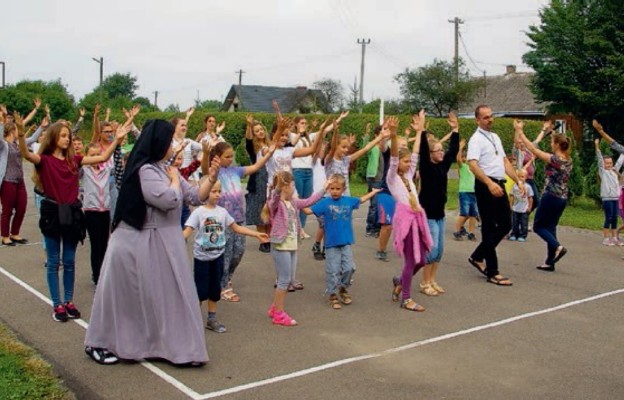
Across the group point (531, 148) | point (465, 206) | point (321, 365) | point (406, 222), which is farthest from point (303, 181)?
point (321, 365)

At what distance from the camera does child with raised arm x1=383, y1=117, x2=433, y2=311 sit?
25.5 feet

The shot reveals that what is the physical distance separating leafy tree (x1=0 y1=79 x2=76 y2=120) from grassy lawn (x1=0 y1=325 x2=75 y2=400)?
52.9 metres

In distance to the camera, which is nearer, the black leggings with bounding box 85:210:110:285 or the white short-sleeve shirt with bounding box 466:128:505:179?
the black leggings with bounding box 85:210:110:285

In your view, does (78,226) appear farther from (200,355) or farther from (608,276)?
(608,276)

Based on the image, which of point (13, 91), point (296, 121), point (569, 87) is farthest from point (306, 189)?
point (13, 91)

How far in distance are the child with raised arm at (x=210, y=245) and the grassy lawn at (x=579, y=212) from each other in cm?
999

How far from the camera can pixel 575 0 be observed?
83.4 ft

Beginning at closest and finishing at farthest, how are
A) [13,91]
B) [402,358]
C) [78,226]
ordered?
[402,358] < [78,226] < [13,91]

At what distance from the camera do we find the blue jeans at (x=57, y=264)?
6906 mm

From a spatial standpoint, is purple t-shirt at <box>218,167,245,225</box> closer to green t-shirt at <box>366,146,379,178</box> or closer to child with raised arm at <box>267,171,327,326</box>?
child with raised arm at <box>267,171,327,326</box>

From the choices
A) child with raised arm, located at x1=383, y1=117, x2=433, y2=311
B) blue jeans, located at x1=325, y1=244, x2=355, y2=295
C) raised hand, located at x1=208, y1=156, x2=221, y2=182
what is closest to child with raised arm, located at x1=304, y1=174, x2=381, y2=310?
blue jeans, located at x1=325, y1=244, x2=355, y2=295

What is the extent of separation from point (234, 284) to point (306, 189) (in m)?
2.79

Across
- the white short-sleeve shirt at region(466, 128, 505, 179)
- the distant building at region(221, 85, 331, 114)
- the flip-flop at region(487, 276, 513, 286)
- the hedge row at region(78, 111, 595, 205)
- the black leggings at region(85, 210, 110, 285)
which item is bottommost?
the flip-flop at region(487, 276, 513, 286)

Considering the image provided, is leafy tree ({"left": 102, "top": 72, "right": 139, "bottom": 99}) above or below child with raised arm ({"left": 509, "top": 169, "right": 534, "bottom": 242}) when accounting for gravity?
above
